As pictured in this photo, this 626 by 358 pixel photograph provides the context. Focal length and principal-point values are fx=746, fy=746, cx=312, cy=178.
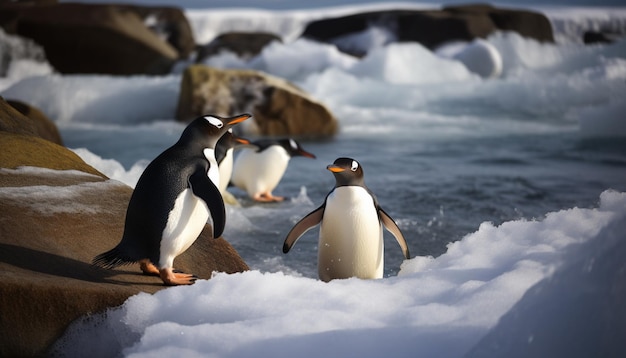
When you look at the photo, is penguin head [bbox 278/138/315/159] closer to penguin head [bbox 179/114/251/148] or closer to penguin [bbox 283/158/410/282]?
penguin [bbox 283/158/410/282]

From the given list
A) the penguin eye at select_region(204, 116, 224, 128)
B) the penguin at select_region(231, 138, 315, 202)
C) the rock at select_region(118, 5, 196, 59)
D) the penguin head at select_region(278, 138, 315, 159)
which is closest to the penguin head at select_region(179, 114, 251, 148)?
the penguin eye at select_region(204, 116, 224, 128)

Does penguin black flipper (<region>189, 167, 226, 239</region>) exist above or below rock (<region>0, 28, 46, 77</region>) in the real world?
above

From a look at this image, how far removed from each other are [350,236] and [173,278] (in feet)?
2.57

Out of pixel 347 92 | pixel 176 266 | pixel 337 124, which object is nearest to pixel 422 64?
pixel 347 92

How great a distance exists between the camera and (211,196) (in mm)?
2109

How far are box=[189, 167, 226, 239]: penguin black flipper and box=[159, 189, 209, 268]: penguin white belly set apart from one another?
25 mm

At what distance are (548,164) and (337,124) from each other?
9.65ft

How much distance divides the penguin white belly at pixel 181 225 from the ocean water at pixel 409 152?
0.16m

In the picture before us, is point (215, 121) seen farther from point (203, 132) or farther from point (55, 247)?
point (55, 247)

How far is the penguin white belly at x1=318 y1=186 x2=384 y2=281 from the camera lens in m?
2.70

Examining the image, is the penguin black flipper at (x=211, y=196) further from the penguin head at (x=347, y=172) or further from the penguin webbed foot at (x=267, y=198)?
the penguin webbed foot at (x=267, y=198)

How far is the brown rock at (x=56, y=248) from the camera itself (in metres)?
1.90

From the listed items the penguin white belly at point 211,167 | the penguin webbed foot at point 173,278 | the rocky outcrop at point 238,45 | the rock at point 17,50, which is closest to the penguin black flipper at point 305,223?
the penguin white belly at point 211,167

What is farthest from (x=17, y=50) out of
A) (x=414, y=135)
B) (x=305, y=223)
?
(x=305, y=223)
